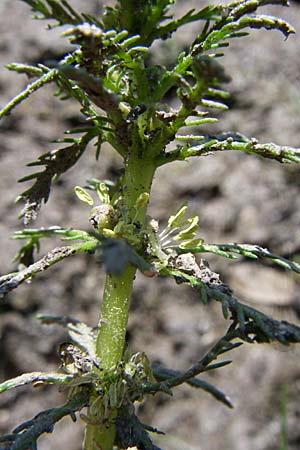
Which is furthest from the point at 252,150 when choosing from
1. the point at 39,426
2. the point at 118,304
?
the point at 39,426

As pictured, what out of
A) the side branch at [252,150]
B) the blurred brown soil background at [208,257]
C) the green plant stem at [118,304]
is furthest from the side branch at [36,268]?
the blurred brown soil background at [208,257]

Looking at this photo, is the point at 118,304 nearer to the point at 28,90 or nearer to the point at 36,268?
the point at 36,268

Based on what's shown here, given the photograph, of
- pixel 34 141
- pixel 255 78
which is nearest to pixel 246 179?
pixel 255 78

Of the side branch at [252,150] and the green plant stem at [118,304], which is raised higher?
the side branch at [252,150]

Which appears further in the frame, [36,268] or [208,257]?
[208,257]

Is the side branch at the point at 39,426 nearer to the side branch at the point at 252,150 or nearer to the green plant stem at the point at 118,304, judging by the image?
the green plant stem at the point at 118,304

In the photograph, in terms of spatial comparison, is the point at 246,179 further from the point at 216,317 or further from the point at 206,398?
the point at 206,398
